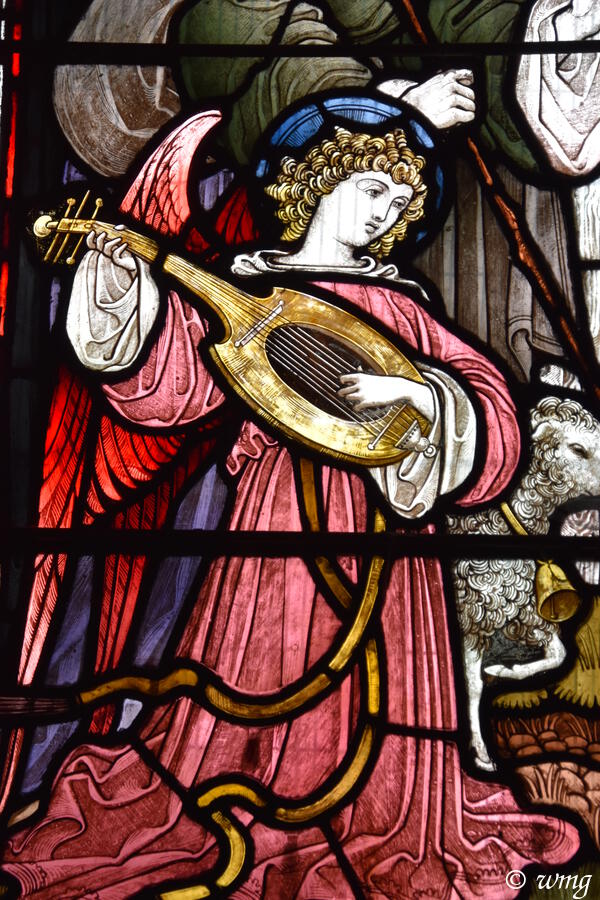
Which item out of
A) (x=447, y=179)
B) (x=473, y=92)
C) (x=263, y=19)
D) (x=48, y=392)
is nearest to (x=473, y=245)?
(x=447, y=179)

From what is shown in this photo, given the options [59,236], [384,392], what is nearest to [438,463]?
[384,392]

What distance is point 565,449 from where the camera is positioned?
17.6ft

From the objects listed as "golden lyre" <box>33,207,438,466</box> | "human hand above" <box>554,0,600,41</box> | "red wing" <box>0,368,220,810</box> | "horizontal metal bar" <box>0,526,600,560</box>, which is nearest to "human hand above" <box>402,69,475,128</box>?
"human hand above" <box>554,0,600,41</box>

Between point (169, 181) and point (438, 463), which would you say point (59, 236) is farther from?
point (438, 463)

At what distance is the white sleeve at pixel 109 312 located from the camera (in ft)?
18.3

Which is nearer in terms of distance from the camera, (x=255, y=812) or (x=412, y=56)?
(x=255, y=812)

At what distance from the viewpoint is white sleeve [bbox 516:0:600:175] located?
574cm

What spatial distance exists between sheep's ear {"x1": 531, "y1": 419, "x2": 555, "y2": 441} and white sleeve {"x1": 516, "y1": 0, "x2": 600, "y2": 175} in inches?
41.1

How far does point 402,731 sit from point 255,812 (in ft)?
1.88

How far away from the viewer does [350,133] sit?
19.0ft

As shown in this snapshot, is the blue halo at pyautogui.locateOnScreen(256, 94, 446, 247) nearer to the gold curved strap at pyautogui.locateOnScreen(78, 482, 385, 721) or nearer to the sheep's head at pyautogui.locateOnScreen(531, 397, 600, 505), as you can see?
the sheep's head at pyautogui.locateOnScreen(531, 397, 600, 505)

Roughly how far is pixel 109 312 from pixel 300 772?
1.89m

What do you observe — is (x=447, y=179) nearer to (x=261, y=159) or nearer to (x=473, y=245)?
(x=473, y=245)

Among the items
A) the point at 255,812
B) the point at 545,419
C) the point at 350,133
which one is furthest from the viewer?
the point at 350,133
